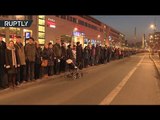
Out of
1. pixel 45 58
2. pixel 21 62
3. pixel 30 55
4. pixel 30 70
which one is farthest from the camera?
pixel 45 58

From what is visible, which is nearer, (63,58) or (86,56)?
(63,58)

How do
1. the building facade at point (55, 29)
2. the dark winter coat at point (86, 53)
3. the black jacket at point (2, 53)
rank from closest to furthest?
the black jacket at point (2, 53)
the dark winter coat at point (86, 53)
the building facade at point (55, 29)

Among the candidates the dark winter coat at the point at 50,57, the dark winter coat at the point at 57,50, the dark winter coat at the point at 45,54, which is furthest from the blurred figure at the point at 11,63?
the dark winter coat at the point at 57,50

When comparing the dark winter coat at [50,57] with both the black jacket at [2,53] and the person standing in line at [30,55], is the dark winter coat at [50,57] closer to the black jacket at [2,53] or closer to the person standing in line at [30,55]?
the person standing in line at [30,55]

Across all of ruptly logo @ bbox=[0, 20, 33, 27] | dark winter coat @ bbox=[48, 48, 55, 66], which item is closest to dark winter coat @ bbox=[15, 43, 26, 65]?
ruptly logo @ bbox=[0, 20, 33, 27]

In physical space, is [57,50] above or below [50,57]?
above

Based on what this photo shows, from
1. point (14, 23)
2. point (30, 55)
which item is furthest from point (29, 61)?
point (14, 23)

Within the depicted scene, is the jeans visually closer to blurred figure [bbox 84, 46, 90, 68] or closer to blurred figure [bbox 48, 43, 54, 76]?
blurred figure [bbox 48, 43, 54, 76]

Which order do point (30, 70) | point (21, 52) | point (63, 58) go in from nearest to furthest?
1. point (21, 52)
2. point (30, 70)
3. point (63, 58)

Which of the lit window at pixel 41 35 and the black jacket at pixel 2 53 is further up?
the lit window at pixel 41 35

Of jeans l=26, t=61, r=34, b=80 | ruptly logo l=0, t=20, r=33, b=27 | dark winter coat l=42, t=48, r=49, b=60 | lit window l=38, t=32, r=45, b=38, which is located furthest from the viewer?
lit window l=38, t=32, r=45, b=38

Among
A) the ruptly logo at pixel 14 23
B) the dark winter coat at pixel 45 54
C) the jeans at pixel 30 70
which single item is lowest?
the jeans at pixel 30 70

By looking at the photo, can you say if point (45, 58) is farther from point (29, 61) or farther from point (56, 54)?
point (29, 61)
